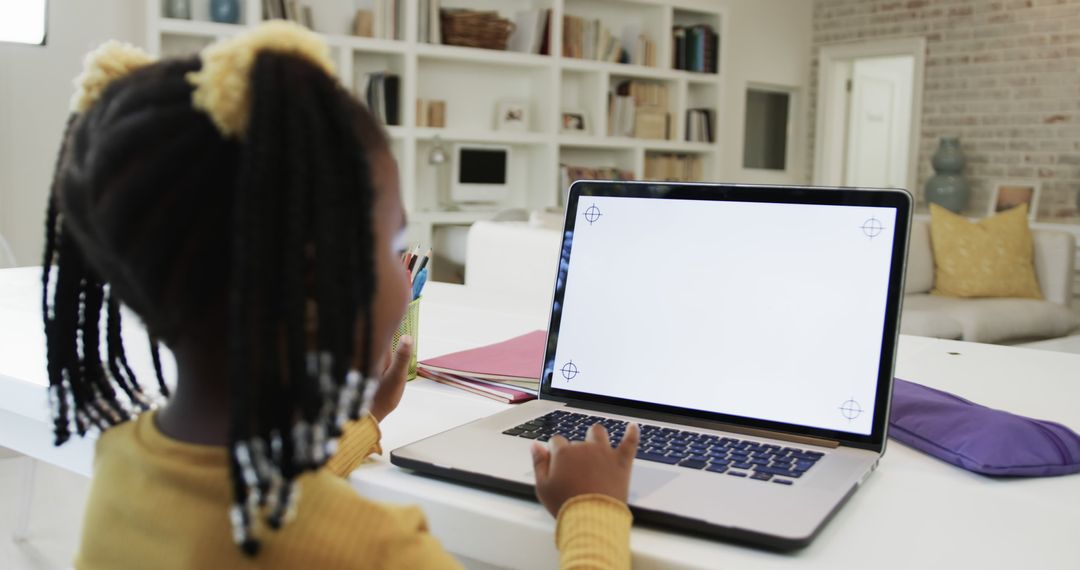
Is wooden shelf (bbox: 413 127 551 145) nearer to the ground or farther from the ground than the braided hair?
farther from the ground

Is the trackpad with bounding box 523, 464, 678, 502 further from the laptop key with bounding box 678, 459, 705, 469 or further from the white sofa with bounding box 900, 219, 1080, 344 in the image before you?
the white sofa with bounding box 900, 219, 1080, 344

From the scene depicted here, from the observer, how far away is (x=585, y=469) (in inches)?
26.8

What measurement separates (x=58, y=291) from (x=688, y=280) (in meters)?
0.60

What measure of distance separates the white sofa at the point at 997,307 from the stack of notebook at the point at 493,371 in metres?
3.04

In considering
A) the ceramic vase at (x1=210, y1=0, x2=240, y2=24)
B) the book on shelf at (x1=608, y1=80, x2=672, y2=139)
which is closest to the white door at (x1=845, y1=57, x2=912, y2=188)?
the book on shelf at (x1=608, y1=80, x2=672, y2=139)

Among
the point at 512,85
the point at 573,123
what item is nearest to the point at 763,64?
the point at 573,123

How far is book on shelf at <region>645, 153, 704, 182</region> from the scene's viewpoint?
6.50 m

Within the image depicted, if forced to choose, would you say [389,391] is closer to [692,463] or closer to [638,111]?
[692,463]

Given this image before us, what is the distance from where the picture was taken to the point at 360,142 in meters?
0.49

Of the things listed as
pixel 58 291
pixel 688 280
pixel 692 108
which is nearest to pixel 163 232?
pixel 58 291

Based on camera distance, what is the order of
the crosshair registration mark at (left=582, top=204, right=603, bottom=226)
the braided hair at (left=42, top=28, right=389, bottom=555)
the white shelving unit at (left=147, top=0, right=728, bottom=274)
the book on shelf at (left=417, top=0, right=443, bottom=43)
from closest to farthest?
the braided hair at (left=42, top=28, right=389, bottom=555) → the crosshair registration mark at (left=582, top=204, right=603, bottom=226) → the white shelving unit at (left=147, top=0, right=728, bottom=274) → the book on shelf at (left=417, top=0, right=443, bottom=43)

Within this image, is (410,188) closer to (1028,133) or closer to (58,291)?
(1028,133)

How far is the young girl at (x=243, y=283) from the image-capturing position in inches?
18.3

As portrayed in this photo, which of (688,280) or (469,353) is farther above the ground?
(688,280)
